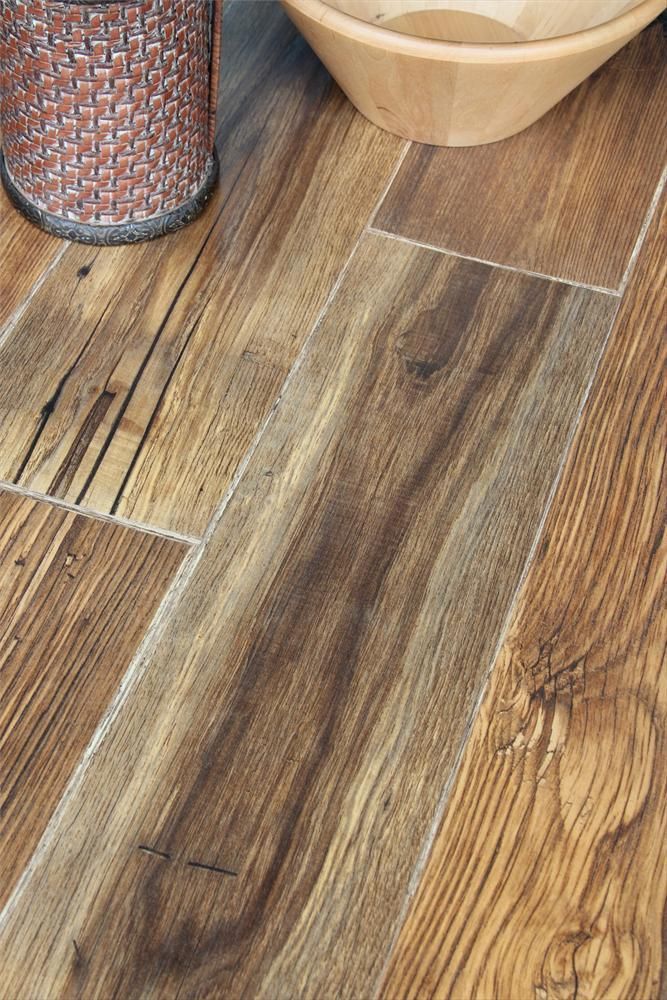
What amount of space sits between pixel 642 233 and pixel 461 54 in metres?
0.28

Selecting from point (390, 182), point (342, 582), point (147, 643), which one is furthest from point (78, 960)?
point (390, 182)

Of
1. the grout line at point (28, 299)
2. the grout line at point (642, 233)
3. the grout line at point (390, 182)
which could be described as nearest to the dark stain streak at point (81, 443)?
the grout line at point (28, 299)

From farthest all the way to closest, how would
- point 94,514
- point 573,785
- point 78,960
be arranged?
point 94,514
point 573,785
point 78,960

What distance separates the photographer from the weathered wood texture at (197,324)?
1021 mm

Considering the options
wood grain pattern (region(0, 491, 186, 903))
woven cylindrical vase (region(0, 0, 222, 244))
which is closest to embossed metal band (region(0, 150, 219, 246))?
woven cylindrical vase (region(0, 0, 222, 244))

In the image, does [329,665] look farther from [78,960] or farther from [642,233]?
[642,233]

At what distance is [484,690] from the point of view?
906 millimetres

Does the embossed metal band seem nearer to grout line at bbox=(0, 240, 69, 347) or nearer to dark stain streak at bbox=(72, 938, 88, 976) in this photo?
grout line at bbox=(0, 240, 69, 347)

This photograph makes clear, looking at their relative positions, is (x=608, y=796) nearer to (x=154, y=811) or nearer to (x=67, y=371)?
(x=154, y=811)

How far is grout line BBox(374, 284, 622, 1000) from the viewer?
797 millimetres

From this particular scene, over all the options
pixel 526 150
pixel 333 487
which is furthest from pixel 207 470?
pixel 526 150

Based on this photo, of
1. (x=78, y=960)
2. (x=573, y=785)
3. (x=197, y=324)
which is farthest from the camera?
(x=197, y=324)

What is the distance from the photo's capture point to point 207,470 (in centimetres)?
102

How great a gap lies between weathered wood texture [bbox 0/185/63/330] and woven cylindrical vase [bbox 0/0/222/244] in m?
0.02
